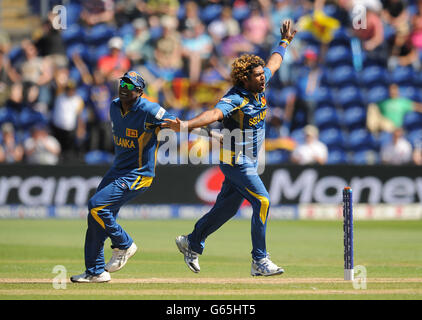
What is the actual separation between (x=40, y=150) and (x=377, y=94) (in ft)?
26.9

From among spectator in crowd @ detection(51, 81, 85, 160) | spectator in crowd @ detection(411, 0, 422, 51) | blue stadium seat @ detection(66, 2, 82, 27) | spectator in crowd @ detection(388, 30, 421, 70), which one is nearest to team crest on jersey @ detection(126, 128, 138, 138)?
spectator in crowd @ detection(51, 81, 85, 160)

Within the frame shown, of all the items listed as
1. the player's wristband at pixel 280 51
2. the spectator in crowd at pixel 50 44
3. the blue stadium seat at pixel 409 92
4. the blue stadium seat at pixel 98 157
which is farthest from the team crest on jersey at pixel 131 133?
the blue stadium seat at pixel 409 92

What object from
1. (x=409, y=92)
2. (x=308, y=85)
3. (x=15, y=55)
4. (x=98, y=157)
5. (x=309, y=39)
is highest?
(x=309, y=39)

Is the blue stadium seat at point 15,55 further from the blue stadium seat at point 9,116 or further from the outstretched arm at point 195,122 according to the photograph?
the outstretched arm at point 195,122

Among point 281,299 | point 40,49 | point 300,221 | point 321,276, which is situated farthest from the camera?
point 40,49

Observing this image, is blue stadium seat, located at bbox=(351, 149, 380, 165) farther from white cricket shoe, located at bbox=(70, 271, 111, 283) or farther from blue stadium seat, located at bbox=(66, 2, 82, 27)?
white cricket shoe, located at bbox=(70, 271, 111, 283)

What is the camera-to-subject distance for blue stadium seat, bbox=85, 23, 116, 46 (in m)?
19.5

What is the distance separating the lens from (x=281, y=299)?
735 cm

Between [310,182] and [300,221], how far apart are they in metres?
0.91

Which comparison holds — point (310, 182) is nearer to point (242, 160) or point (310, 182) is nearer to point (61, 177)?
point (61, 177)

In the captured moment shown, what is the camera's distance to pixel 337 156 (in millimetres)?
18844

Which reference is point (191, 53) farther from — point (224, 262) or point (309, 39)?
point (224, 262)

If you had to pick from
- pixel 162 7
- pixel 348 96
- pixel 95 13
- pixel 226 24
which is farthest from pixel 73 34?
pixel 348 96

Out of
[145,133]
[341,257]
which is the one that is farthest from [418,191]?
[145,133]
